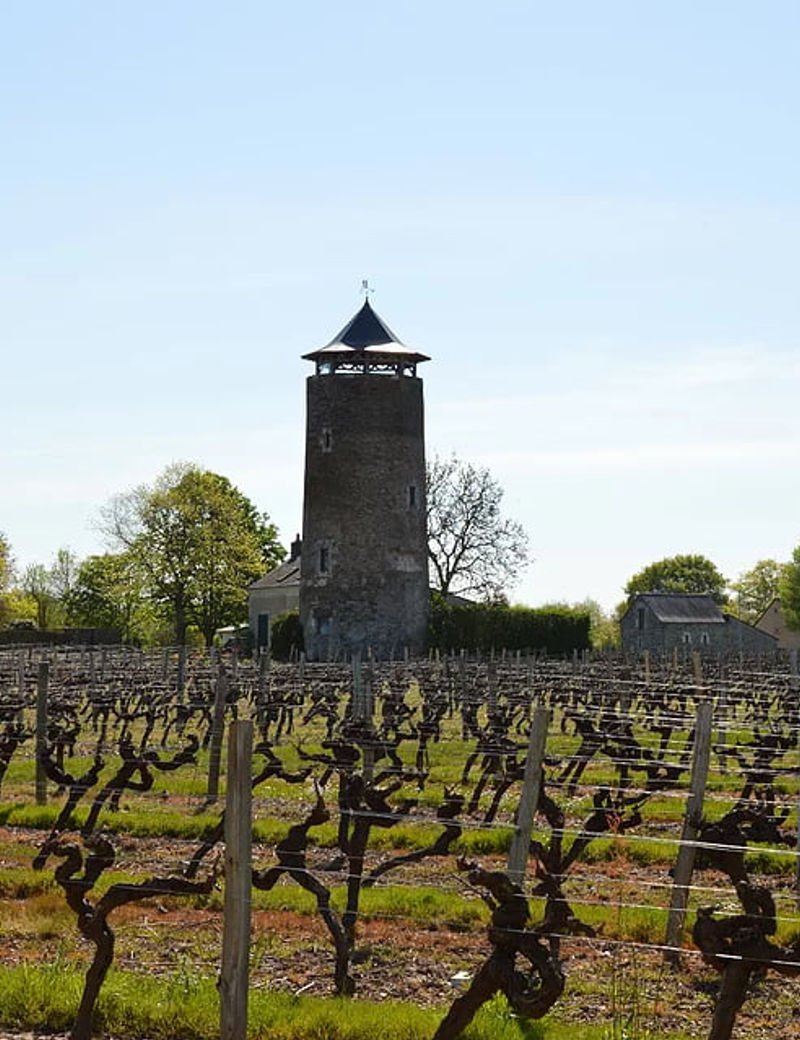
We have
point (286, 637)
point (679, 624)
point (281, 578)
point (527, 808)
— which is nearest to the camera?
point (527, 808)

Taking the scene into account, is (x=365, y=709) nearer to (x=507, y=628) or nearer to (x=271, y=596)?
(x=507, y=628)

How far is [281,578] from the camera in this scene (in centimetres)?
7406

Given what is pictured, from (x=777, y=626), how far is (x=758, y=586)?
25.8 metres

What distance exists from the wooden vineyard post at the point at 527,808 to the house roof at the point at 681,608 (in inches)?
2933

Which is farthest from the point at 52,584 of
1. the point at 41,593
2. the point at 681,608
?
the point at 681,608

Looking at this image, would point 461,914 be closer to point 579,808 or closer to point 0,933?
point 0,933

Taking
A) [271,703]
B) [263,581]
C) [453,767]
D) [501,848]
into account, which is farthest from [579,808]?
[263,581]

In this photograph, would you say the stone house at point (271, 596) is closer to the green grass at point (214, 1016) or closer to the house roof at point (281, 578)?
the house roof at point (281, 578)

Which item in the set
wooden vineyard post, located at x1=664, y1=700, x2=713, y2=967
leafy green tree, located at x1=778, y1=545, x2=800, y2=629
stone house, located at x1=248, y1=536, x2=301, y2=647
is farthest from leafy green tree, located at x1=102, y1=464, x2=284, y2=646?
wooden vineyard post, located at x1=664, y1=700, x2=713, y2=967

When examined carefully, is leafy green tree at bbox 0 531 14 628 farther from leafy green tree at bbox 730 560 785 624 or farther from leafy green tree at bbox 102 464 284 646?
leafy green tree at bbox 730 560 785 624

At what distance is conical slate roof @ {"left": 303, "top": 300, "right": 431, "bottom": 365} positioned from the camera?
55312 mm

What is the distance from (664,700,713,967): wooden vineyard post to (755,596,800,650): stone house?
99.4 metres

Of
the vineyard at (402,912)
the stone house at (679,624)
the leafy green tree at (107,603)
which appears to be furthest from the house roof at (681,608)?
the vineyard at (402,912)

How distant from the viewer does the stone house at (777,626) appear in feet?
355
